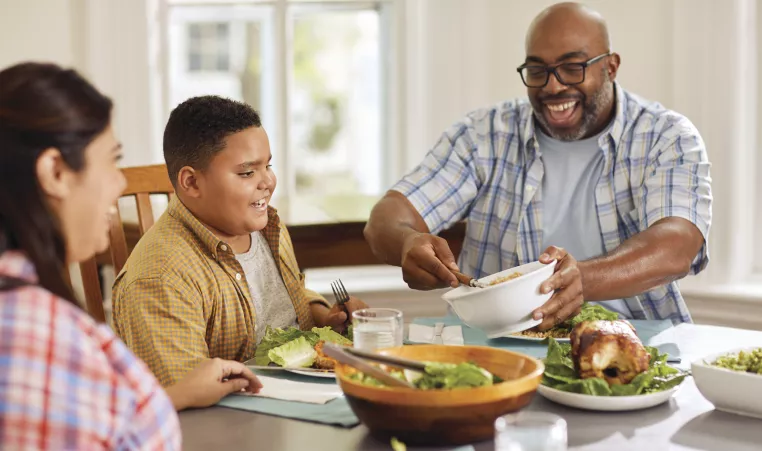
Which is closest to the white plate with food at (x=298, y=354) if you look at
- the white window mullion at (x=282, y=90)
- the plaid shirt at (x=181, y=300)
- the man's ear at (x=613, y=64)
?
the plaid shirt at (x=181, y=300)

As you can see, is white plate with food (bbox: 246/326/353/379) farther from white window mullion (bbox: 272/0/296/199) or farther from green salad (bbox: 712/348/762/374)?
white window mullion (bbox: 272/0/296/199)

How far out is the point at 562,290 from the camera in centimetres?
168

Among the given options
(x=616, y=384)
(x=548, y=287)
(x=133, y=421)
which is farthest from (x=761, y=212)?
(x=133, y=421)

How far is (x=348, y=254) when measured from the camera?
2664 mm

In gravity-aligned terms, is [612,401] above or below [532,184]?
below

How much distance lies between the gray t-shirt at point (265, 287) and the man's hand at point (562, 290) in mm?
573

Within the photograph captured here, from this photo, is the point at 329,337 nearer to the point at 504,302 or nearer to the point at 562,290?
the point at 504,302

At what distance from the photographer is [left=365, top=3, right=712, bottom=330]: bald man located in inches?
86.4

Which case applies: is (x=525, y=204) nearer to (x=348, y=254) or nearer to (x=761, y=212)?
(x=348, y=254)

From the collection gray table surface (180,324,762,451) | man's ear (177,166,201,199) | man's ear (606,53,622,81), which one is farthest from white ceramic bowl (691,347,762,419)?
man's ear (606,53,622,81)

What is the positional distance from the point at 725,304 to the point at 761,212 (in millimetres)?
325

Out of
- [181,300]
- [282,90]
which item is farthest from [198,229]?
[282,90]

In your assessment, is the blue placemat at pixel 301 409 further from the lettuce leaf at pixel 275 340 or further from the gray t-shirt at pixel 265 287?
the gray t-shirt at pixel 265 287

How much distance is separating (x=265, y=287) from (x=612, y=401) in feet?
3.00
